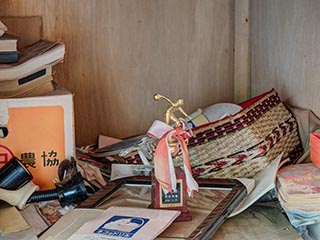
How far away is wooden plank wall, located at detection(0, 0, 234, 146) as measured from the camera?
1472 mm

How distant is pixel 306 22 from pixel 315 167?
37 centimetres

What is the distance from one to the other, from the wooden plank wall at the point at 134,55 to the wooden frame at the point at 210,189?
1.38 feet

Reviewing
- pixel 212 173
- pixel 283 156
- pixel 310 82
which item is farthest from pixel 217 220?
pixel 310 82

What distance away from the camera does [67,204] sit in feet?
3.62

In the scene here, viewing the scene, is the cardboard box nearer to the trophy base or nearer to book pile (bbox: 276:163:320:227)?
the trophy base

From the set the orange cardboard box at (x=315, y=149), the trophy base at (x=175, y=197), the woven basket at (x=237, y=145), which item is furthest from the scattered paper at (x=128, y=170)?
the orange cardboard box at (x=315, y=149)

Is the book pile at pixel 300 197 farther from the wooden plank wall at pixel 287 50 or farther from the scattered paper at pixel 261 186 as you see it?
the wooden plank wall at pixel 287 50

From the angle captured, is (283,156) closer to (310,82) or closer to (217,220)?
(310,82)

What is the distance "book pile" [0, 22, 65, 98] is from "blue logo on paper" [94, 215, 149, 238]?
39cm

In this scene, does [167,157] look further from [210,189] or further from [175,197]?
[210,189]

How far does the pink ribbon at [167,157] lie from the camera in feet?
3.22

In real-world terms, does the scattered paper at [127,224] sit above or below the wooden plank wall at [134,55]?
below

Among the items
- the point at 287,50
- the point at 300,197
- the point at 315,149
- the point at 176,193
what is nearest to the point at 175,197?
the point at 176,193

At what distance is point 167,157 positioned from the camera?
Answer: 98 centimetres
